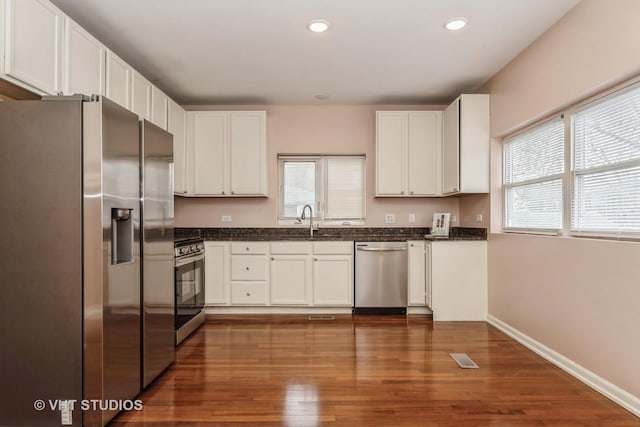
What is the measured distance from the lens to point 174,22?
2.77 meters

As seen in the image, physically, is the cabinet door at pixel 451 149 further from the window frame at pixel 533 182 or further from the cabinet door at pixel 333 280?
the cabinet door at pixel 333 280

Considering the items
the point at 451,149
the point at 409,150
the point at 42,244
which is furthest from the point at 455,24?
the point at 42,244

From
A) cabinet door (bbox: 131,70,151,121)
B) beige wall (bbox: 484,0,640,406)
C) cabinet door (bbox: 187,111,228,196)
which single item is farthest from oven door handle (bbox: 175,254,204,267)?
beige wall (bbox: 484,0,640,406)

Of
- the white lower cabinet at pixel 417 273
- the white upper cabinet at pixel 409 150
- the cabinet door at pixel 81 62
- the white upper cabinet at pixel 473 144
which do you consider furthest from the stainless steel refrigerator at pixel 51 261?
the white upper cabinet at pixel 473 144

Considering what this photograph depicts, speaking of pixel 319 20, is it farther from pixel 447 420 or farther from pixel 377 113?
pixel 447 420

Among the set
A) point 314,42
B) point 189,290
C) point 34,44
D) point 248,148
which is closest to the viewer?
point 34,44

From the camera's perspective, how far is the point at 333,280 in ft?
14.0

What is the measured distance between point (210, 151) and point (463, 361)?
11.5 ft

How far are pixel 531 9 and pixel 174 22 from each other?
2564mm

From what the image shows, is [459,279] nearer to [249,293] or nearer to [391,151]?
[391,151]

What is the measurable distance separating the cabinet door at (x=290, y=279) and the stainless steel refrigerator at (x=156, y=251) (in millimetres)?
1571

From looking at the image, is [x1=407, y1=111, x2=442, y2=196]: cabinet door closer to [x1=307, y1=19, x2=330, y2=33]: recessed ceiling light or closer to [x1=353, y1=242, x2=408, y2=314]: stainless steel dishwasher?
[x1=353, y1=242, x2=408, y2=314]: stainless steel dishwasher

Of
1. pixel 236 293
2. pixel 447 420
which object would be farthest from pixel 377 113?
pixel 447 420

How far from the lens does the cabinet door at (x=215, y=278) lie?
4.25m
